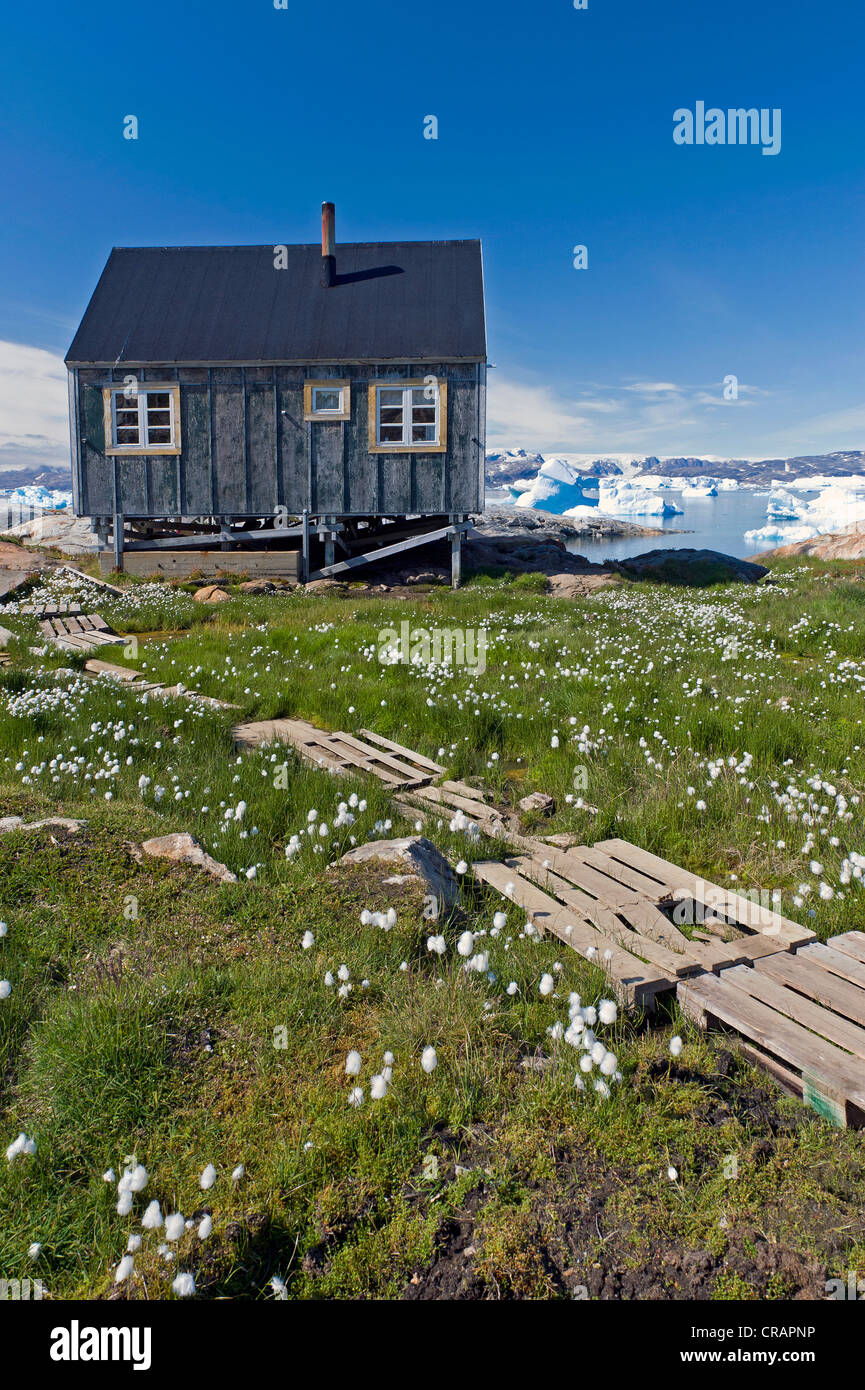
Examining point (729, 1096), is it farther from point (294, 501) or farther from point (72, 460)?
point (72, 460)

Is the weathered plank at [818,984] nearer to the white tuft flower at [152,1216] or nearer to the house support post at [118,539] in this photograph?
the white tuft flower at [152,1216]

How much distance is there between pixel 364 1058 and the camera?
3807 mm

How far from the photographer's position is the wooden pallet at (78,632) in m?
14.5

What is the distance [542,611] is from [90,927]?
1428 cm

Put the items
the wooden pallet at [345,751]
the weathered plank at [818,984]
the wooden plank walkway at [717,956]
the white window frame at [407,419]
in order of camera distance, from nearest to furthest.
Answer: the wooden plank walkway at [717,956] < the weathered plank at [818,984] < the wooden pallet at [345,751] < the white window frame at [407,419]

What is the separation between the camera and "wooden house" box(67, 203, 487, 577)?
24391 millimetres

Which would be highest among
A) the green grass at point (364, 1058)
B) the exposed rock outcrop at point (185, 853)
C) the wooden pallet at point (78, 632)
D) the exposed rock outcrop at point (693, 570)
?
the exposed rock outcrop at point (693, 570)

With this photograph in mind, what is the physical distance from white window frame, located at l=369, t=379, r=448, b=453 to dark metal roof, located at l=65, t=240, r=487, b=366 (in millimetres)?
810

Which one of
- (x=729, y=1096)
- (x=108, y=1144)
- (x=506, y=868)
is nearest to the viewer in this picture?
(x=108, y=1144)

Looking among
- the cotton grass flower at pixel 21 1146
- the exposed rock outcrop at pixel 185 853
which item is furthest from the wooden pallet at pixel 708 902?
the cotton grass flower at pixel 21 1146

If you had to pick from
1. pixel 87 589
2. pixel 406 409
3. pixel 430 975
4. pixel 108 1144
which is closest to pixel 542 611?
pixel 406 409

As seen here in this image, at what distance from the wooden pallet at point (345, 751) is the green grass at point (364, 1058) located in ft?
1.79

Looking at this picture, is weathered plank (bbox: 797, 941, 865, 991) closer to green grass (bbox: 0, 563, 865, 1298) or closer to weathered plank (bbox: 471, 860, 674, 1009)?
green grass (bbox: 0, 563, 865, 1298)

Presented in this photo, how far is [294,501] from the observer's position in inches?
982
